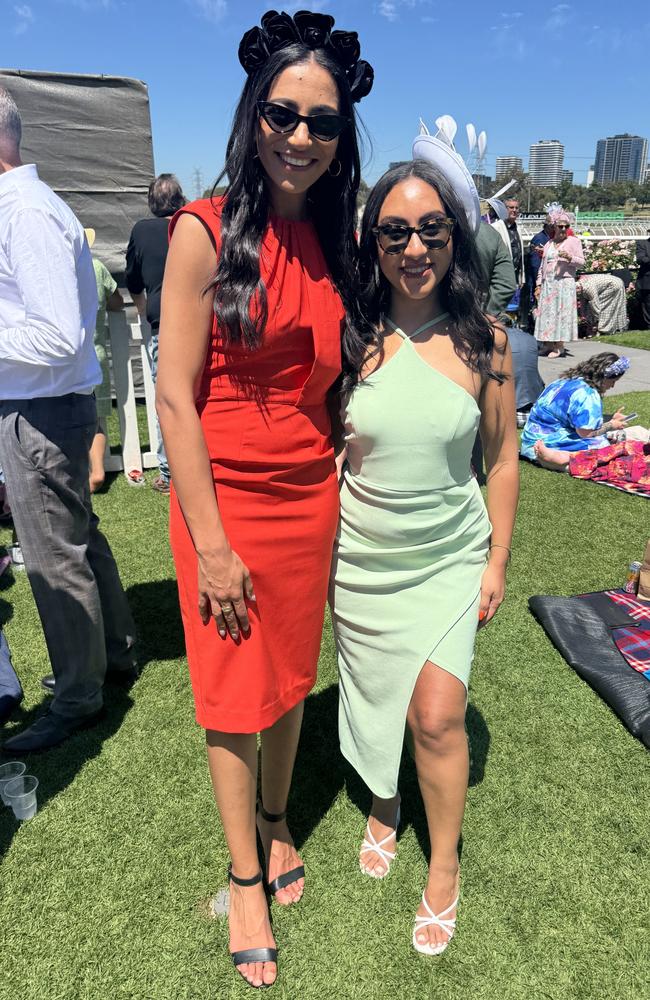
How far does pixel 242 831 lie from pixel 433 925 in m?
0.62

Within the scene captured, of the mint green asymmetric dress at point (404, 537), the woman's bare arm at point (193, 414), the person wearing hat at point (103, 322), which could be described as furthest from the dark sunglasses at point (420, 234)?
the person wearing hat at point (103, 322)

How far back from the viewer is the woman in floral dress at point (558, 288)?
9.86m

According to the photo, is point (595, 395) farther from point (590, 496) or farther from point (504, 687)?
point (504, 687)

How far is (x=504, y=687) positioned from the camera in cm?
315

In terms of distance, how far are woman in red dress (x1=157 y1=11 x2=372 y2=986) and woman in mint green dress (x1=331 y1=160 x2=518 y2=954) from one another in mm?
114

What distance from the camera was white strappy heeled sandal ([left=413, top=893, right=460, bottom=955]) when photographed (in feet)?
6.49

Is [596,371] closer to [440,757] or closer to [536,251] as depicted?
[440,757]

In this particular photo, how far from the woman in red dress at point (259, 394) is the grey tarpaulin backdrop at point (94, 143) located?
6112mm

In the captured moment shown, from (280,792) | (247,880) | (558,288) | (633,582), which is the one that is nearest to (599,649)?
(633,582)

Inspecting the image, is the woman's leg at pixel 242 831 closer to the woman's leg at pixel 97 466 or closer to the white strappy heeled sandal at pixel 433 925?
the white strappy heeled sandal at pixel 433 925

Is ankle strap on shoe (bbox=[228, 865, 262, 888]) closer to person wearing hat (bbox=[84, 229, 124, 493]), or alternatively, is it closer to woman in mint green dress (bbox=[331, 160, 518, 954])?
woman in mint green dress (bbox=[331, 160, 518, 954])

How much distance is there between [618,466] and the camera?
219 inches

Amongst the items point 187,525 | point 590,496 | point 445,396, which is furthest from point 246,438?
point 590,496

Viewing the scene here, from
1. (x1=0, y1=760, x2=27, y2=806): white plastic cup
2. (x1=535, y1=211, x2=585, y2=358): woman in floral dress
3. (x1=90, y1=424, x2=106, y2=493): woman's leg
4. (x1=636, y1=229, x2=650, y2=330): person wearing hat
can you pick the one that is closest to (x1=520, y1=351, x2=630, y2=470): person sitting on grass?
(x1=90, y1=424, x2=106, y2=493): woman's leg
